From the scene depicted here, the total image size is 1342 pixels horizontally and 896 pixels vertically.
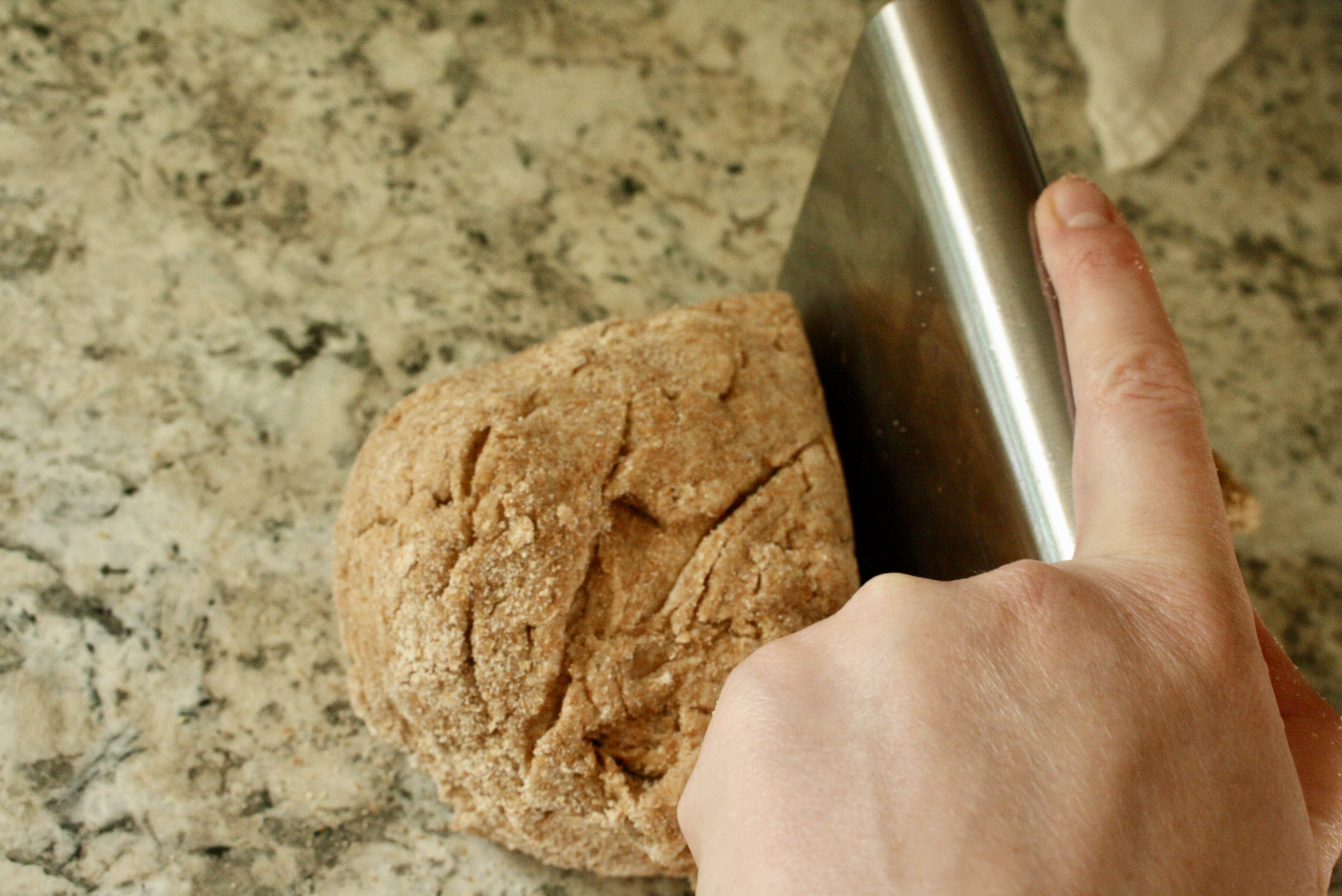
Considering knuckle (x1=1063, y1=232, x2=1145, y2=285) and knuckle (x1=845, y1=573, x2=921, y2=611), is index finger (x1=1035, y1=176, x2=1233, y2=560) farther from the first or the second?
knuckle (x1=845, y1=573, x2=921, y2=611)

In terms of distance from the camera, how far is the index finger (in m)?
0.76

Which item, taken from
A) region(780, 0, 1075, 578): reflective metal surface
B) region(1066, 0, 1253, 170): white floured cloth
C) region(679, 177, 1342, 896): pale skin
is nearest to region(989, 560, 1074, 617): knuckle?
region(679, 177, 1342, 896): pale skin

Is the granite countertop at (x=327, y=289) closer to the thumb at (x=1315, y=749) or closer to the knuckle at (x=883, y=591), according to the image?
the knuckle at (x=883, y=591)

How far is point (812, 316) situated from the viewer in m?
1.34

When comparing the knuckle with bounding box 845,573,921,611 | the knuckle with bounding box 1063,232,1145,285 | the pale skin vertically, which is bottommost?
the pale skin

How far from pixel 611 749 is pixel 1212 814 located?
0.49 m

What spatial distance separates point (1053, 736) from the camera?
25.0 inches

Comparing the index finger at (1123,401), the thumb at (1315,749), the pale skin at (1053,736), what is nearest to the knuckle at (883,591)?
the pale skin at (1053,736)

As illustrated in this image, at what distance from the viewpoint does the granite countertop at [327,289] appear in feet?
3.71

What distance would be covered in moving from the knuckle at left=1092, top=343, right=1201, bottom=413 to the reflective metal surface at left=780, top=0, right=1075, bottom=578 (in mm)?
53

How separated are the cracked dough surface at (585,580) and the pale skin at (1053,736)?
0.17 meters

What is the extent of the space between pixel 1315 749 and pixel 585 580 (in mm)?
621

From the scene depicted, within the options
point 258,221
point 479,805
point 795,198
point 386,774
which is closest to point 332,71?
point 258,221

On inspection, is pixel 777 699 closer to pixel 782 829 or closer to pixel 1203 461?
pixel 782 829
